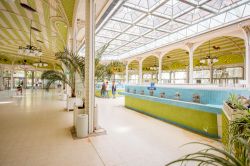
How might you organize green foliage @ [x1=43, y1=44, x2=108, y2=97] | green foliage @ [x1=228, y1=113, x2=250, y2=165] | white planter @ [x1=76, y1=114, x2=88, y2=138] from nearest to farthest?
green foliage @ [x1=228, y1=113, x2=250, y2=165]
white planter @ [x1=76, y1=114, x2=88, y2=138]
green foliage @ [x1=43, y1=44, x2=108, y2=97]

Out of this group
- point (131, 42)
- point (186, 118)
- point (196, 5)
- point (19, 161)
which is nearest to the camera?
point (19, 161)

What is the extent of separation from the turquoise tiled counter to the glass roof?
11.2 ft

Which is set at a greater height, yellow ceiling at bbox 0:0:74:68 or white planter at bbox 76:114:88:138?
yellow ceiling at bbox 0:0:74:68

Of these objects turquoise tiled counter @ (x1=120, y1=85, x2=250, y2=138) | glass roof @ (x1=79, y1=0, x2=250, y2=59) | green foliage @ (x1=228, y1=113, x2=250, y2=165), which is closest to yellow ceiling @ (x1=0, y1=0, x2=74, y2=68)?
glass roof @ (x1=79, y1=0, x2=250, y2=59)

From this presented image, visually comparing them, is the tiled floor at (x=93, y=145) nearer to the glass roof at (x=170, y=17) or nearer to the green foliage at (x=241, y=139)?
the green foliage at (x=241, y=139)

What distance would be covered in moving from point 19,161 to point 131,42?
12316 mm

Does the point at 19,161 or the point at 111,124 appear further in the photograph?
the point at 111,124

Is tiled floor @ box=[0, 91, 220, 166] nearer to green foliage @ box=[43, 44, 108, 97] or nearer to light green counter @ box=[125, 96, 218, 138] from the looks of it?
light green counter @ box=[125, 96, 218, 138]

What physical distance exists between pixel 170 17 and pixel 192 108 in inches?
260

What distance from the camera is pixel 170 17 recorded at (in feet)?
27.8

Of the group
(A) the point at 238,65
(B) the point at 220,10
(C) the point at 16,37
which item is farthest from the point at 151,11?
(A) the point at 238,65

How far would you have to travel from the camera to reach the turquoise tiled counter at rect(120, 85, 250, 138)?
3609mm

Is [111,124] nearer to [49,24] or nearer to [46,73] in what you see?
[46,73]

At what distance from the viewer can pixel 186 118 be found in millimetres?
4301
